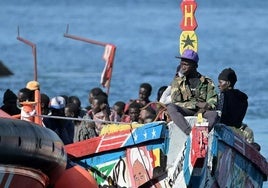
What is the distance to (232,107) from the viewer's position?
19.3 metres

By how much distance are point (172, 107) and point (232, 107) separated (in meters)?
1.45

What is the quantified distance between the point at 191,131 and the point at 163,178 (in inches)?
30.0

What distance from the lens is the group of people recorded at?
18234mm

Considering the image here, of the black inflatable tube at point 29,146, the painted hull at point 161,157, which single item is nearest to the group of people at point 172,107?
the painted hull at point 161,157

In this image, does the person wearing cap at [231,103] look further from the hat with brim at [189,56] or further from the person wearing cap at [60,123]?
the person wearing cap at [60,123]

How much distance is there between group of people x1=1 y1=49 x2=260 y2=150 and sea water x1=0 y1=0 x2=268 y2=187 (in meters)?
4.27

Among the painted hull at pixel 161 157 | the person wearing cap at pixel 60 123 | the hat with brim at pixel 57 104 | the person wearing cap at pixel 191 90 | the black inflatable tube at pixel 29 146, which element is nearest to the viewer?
the black inflatable tube at pixel 29 146

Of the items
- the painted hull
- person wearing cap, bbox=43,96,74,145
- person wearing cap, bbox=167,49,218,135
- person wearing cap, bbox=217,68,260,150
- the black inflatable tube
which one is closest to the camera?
the black inflatable tube

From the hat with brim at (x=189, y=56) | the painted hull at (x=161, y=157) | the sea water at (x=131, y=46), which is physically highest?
the hat with brim at (x=189, y=56)

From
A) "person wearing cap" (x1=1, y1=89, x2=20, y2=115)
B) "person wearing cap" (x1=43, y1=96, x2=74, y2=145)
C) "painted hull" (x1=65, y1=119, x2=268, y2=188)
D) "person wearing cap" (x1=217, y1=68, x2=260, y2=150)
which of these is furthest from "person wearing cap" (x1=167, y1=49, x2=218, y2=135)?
"person wearing cap" (x1=1, y1=89, x2=20, y2=115)

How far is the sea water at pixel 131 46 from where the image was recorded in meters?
37.7

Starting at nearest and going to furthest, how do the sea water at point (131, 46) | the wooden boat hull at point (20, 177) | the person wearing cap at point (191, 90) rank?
the wooden boat hull at point (20, 177) < the person wearing cap at point (191, 90) < the sea water at point (131, 46)

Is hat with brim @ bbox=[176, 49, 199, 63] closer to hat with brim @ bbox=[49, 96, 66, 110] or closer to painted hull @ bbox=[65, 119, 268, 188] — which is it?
painted hull @ bbox=[65, 119, 268, 188]


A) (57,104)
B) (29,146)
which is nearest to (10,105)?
(57,104)
